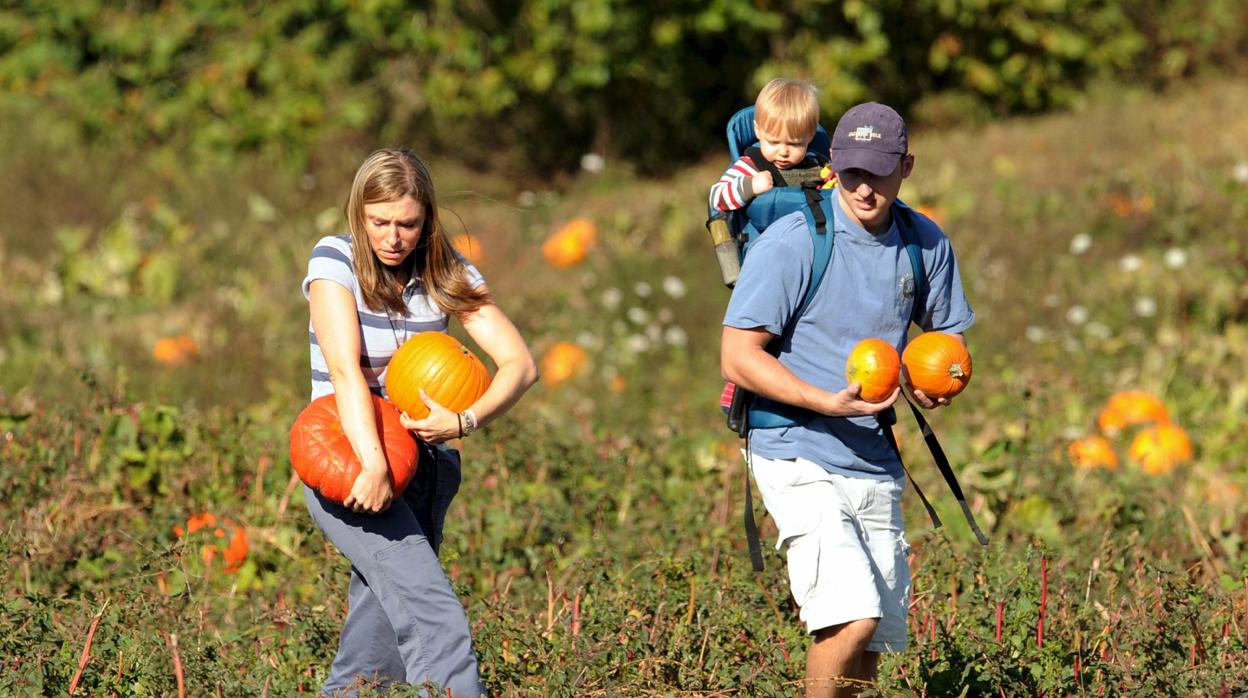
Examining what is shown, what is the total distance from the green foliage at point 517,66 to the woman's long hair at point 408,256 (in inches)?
326

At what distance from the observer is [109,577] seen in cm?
519

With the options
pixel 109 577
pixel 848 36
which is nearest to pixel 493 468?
pixel 109 577

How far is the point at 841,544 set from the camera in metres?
3.78

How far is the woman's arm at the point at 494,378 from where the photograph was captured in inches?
148

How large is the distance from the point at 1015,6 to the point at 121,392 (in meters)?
9.54

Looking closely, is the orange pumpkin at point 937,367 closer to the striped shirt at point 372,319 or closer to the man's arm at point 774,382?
the man's arm at point 774,382

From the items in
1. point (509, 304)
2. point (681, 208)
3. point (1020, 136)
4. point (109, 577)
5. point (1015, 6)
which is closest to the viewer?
point (109, 577)

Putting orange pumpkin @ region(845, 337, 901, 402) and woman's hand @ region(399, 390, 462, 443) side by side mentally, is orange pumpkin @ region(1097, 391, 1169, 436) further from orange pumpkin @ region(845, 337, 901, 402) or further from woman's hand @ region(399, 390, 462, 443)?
→ woman's hand @ region(399, 390, 462, 443)

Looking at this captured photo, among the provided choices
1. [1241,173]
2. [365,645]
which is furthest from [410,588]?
[1241,173]

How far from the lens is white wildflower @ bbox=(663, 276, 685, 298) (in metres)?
9.07

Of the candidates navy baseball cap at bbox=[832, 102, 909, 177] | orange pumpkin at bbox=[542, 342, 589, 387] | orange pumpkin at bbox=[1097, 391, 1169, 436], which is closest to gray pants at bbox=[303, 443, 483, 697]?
navy baseball cap at bbox=[832, 102, 909, 177]

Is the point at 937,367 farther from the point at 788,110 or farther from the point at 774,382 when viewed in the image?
the point at 788,110

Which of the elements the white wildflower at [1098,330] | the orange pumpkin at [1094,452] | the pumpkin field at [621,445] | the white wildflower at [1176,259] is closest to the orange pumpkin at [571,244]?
the pumpkin field at [621,445]

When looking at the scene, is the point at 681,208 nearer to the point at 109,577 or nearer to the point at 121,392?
the point at 121,392
